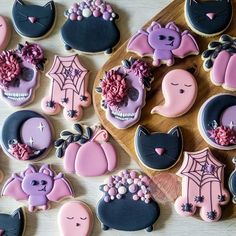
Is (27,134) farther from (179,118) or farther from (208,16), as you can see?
(208,16)

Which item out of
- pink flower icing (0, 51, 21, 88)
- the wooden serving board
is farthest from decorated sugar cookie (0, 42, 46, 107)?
the wooden serving board

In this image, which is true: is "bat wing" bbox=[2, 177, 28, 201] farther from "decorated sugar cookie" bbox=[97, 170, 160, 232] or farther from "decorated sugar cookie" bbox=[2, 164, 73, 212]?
"decorated sugar cookie" bbox=[97, 170, 160, 232]

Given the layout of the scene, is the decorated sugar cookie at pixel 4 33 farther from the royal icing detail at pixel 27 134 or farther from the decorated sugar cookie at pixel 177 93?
the decorated sugar cookie at pixel 177 93

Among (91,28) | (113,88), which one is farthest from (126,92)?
(91,28)

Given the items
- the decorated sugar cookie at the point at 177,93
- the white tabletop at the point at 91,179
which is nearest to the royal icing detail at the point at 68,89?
the white tabletop at the point at 91,179

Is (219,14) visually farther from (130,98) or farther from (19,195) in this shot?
(19,195)
